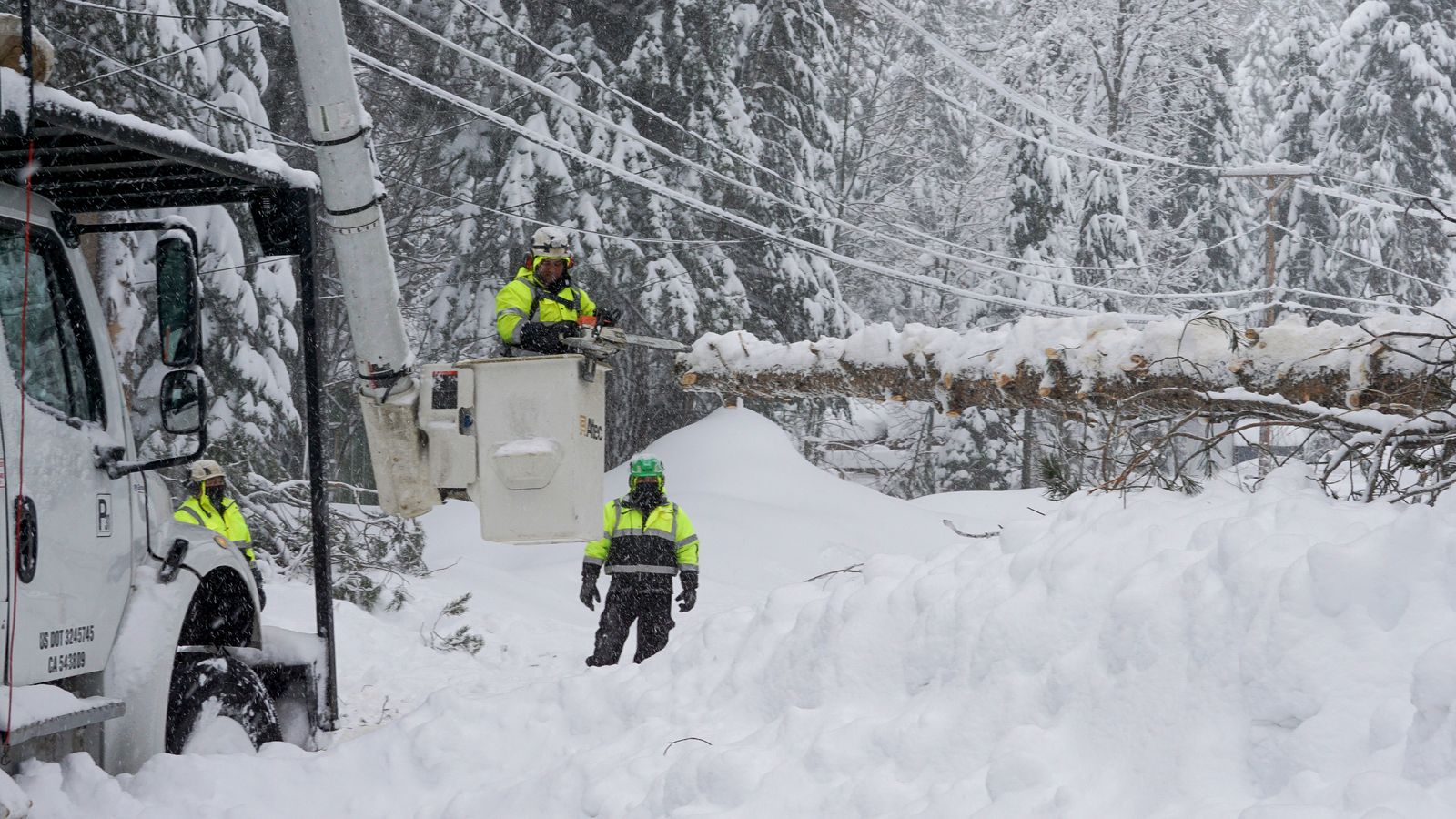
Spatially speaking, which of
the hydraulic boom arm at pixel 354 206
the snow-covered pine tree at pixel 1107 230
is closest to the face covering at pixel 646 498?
the hydraulic boom arm at pixel 354 206

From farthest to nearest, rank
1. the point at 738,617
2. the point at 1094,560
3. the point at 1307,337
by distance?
the point at 1307,337 → the point at 738,617 → the point at 1094,560

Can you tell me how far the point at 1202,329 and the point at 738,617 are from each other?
3.60 meters

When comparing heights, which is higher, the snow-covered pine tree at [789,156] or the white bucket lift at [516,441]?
the snow-covered pine tree at [789,156]

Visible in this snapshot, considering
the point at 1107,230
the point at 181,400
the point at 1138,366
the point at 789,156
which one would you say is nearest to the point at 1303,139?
the point at 1107,230

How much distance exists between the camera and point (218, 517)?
9477 mm

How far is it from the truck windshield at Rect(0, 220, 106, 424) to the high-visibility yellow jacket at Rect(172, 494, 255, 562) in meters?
5.09

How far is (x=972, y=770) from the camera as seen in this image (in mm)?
3609

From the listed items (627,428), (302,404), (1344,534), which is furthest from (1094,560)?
(627,428)

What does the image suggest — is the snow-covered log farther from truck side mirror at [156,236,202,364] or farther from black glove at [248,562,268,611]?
black glove at [248,562,268,611]

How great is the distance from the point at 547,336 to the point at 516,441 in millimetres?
658

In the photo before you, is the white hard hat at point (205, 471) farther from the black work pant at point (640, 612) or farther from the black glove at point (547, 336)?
the black glove at point (547, 336)

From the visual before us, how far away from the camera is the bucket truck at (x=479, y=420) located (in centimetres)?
568

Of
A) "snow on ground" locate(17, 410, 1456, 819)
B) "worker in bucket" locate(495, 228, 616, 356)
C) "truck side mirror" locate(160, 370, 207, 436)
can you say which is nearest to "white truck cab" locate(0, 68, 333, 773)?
"truck side mirror" locate(160, 370, 207, 436)

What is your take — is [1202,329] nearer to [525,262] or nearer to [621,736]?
[525,262]
